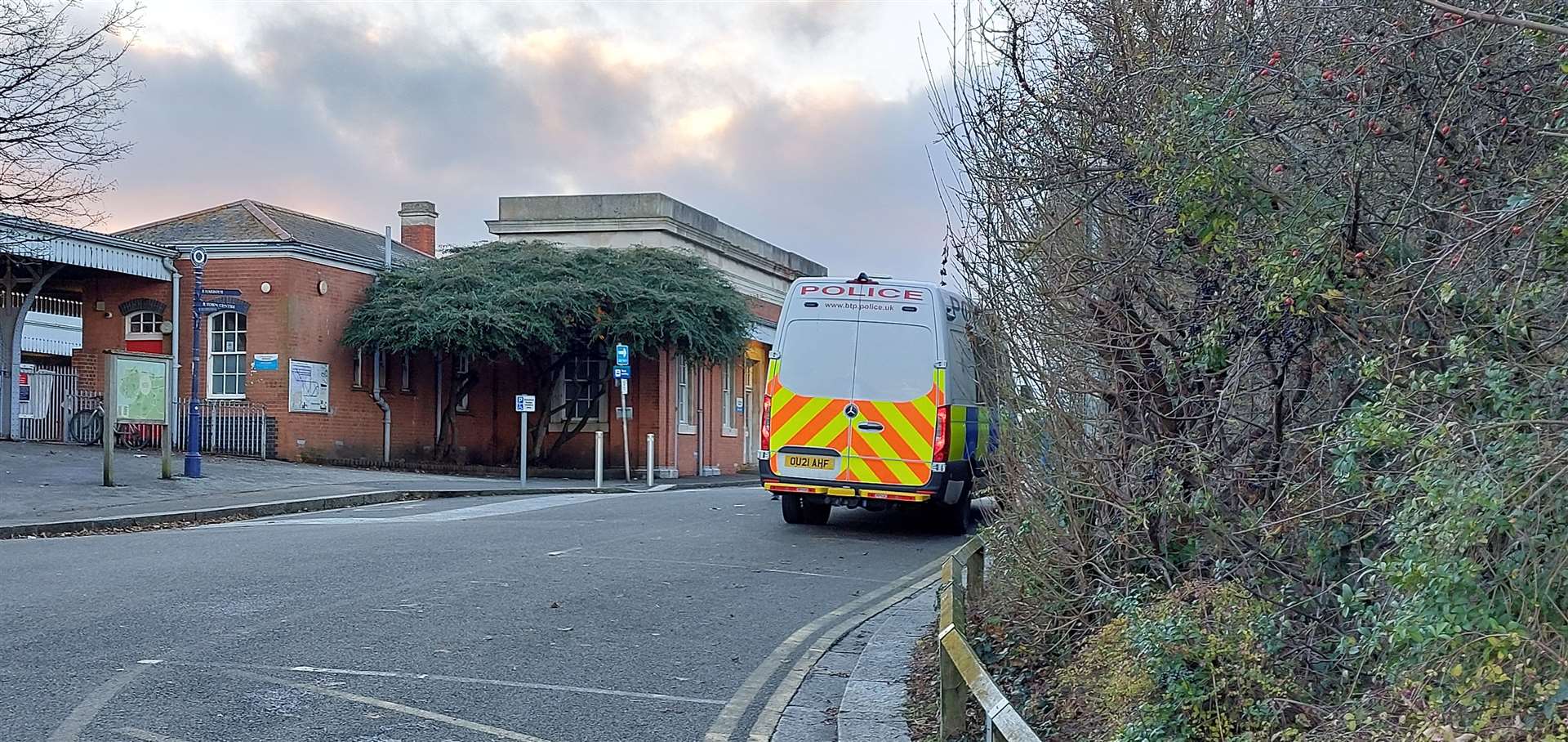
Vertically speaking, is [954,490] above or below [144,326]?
below

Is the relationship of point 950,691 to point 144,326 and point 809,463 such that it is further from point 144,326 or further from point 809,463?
point 144,326

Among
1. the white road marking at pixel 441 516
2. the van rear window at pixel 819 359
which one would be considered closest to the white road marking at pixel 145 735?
the van rear window at pixel 819 359

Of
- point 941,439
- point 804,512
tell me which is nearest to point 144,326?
point 804,512

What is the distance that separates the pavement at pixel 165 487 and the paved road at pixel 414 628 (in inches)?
70.8

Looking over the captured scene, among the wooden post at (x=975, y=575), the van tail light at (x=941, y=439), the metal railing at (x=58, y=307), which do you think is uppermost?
the metal railing at (x=58, y=307)

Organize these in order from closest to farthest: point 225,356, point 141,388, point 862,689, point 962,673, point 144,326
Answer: point 962,673, point 862,689, point 141,388, point 225,356, point 144,326

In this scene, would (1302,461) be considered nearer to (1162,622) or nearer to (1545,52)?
(1162,622)

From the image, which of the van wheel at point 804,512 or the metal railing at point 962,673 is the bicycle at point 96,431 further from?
the metal railing at point 962,673

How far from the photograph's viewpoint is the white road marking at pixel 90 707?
18.6 ft

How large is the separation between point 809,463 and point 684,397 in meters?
19.8

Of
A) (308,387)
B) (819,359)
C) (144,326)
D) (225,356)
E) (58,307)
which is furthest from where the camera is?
(58,307)

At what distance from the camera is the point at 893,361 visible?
13703 millimetres

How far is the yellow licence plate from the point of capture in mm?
13750

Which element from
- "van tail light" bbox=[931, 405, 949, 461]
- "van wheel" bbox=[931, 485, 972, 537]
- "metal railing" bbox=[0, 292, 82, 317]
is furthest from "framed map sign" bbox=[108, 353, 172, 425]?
"metal railing" bbox=[0, 292, 82, 317]
